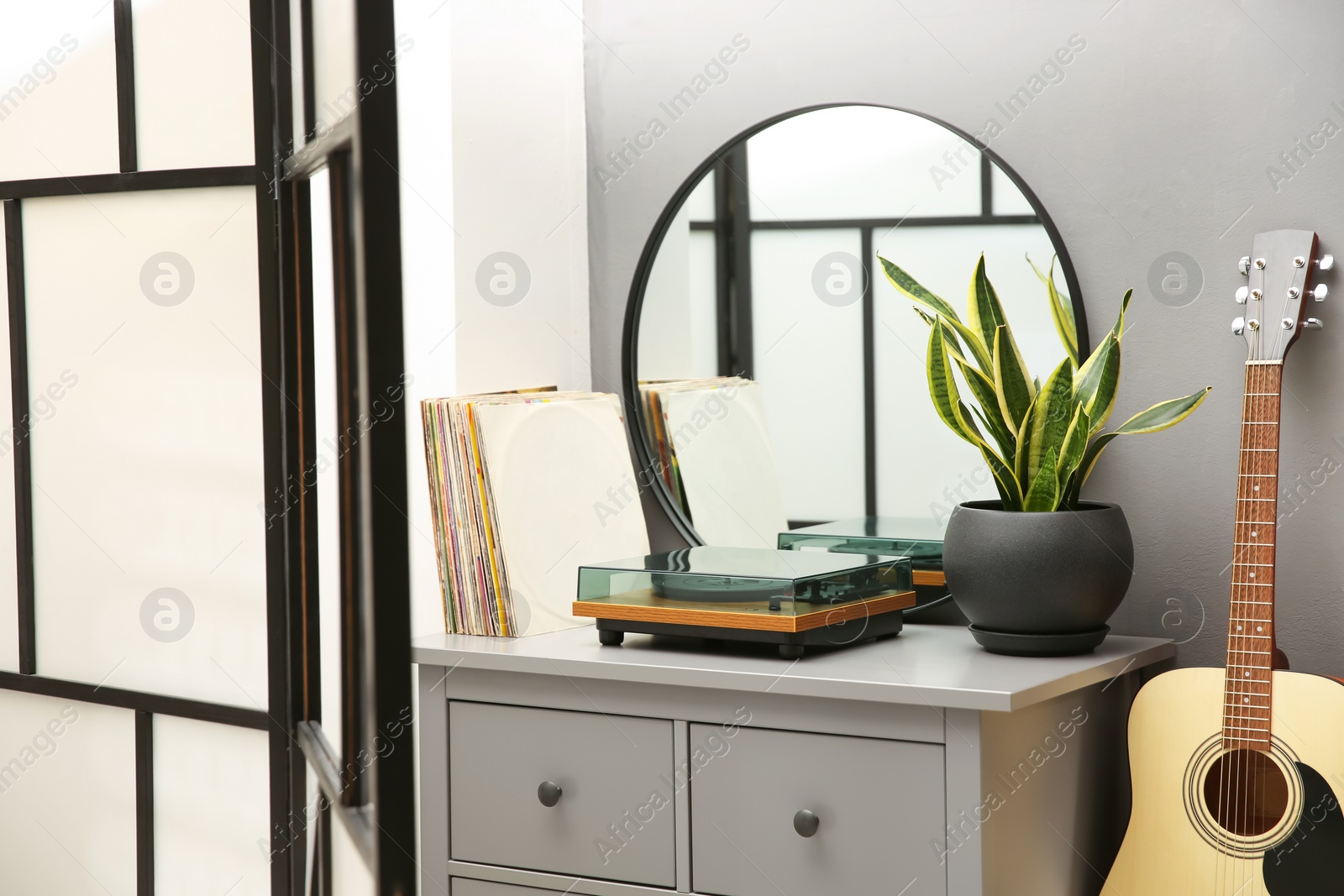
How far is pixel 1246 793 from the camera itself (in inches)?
55.1

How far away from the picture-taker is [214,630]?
6.56 ft

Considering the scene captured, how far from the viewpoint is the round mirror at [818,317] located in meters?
1.76

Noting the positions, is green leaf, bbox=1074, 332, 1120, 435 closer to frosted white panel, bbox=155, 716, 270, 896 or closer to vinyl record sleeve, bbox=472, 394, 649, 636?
vinyl record sleeve, bbox=472, 394, 649, 636

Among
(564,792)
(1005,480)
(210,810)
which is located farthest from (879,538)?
(210,810)

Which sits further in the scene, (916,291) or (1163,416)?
(916,291)

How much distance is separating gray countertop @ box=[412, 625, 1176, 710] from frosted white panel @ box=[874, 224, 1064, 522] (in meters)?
0.23

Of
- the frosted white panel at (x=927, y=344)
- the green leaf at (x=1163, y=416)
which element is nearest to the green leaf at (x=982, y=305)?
the frosted white panel at (x=927, y=344)

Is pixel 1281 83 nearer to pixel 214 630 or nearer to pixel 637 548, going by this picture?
pixel 637 548

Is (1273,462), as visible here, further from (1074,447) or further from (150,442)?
(150,442)

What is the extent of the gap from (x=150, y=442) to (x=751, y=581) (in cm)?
116

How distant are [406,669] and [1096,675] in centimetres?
90

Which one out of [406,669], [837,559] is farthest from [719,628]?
[406,669]

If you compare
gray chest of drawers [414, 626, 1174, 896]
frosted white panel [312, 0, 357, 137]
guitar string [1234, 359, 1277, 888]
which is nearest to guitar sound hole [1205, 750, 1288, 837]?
guitar string [1234, 359, 1277, 888]

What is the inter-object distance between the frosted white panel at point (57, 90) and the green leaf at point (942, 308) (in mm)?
1373
